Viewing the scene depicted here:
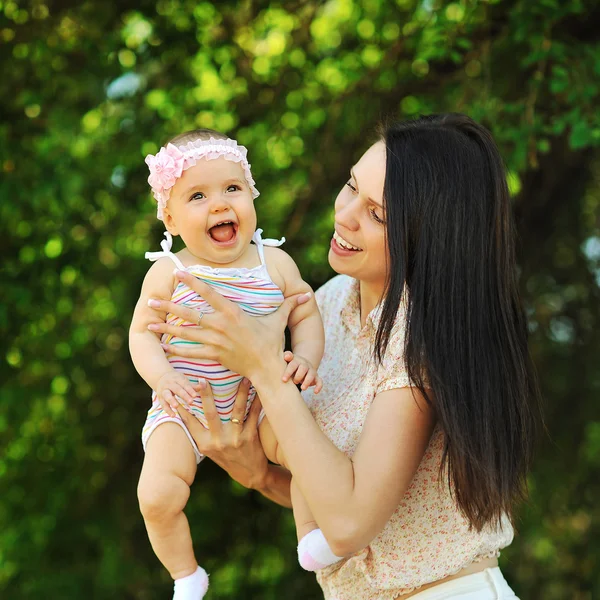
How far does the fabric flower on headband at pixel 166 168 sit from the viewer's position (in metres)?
1.97

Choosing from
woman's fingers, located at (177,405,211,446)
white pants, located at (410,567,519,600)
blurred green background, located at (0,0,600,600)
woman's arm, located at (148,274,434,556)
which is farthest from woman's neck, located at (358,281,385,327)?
blurred green background, located at (0,0,600,600)

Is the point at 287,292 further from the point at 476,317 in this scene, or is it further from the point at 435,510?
the point at 435,510

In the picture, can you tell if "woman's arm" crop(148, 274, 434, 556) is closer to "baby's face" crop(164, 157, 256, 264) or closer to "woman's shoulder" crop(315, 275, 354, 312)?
"baby's face" crop(164, 157, 256, 264)

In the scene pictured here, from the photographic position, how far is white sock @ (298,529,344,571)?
6.33ft

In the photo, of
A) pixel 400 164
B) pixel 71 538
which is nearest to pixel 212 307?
pixel 400 164

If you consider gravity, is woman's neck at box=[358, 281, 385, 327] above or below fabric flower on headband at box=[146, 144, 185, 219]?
below

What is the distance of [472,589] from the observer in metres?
1.98

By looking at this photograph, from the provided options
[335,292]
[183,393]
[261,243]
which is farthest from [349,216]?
[183,393]

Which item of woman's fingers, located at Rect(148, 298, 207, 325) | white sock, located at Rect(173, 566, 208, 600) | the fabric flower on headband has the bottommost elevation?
white sock, located at Rect(173, 566, 208, 600)

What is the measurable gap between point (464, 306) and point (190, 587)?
2.97 feet

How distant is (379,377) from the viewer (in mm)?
1904

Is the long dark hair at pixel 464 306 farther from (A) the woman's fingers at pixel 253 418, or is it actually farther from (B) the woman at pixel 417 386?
(A) the woman's fingers at pixel 253 418

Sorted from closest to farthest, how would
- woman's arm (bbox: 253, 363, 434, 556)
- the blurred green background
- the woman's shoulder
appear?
woman's arm (bbox: 253, 363, 434, 556), the woman's shoulder, the blurred green background

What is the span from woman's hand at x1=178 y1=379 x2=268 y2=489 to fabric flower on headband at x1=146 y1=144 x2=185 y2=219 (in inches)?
17.8
